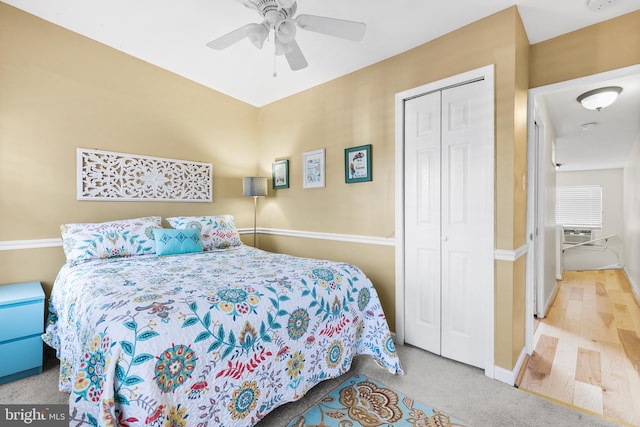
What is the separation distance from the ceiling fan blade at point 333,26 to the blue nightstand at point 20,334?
262 cm

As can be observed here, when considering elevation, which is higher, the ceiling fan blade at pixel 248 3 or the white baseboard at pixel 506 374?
the ceiling fan blade at pixel 248 3

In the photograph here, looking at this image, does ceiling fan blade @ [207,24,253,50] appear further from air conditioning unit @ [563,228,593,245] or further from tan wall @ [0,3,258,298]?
air conditioning unit @ [563,228,593,245]

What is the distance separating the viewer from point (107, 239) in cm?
253

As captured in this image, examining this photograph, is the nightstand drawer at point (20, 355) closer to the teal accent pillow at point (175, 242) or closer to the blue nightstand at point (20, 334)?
the blue nightstand at point (20, 334)

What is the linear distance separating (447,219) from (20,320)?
318 centimetres

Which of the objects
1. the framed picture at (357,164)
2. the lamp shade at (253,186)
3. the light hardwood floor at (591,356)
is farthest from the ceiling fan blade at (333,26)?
the light hardwood floor at (591,356)

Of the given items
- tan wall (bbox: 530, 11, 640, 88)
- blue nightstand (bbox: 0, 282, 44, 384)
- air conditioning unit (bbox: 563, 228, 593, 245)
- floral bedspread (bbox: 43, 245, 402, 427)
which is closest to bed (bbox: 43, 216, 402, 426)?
floral bedspread (bbox: 43, 245, 402, 427)

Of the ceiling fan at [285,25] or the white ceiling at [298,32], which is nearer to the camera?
the ceiling fan at [285,25]

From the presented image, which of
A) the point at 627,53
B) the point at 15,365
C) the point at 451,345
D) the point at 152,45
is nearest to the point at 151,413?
the point at 15,365

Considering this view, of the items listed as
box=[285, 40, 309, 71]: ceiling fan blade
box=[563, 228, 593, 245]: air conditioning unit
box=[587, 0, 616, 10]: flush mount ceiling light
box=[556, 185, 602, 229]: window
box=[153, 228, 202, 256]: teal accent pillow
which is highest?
box=[587, 0, 616, 10]: flush mount ceiling light

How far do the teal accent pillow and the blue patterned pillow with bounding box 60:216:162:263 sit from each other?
0.11m

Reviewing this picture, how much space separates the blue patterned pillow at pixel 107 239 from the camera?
94.8 inches

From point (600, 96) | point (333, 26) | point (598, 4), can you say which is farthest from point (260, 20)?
point (600, 96)

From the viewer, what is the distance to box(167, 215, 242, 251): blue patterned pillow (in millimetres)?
3094
